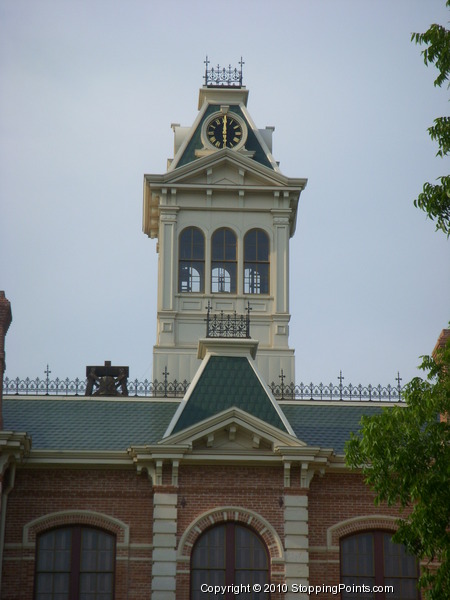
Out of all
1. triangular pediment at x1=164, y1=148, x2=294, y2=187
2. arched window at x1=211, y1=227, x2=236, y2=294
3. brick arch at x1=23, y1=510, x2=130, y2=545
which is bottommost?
brick arch at x1=23, y1=510, x2=130, y2=545

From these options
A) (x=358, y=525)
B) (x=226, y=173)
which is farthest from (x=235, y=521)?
(x=226, y=173)

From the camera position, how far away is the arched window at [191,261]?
42469mm

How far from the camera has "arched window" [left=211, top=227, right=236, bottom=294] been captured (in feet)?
139

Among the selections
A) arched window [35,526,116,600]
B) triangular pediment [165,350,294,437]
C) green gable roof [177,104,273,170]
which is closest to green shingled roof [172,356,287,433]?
triangular pediment [165,350,294,437]

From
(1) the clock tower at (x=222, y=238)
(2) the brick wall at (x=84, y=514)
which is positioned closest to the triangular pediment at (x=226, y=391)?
(2) the brick wall at (x=84, y=514)

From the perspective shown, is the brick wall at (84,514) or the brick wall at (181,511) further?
the brick wall at (181,511)

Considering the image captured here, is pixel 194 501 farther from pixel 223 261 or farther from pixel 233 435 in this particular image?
pixel 223 261

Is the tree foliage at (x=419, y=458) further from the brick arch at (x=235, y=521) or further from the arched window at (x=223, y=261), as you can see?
the arched window at (x=223, y=261)

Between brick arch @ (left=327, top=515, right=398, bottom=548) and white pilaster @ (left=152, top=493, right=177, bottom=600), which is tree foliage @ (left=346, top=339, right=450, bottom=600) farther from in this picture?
white pilaster @ (left=152, top=493, right=177, bottom=600)

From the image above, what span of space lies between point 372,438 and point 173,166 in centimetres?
2061

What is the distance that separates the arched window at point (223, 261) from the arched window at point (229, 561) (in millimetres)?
13743

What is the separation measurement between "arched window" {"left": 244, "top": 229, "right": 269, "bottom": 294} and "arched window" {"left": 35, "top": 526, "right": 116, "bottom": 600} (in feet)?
46.9

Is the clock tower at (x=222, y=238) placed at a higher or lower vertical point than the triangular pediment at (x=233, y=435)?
higher

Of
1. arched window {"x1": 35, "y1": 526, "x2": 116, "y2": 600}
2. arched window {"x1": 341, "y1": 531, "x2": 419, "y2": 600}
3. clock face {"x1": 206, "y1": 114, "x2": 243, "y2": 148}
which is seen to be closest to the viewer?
arched window {"x1": 35, "y1": 526, "x2": 116, "y2": 600}
